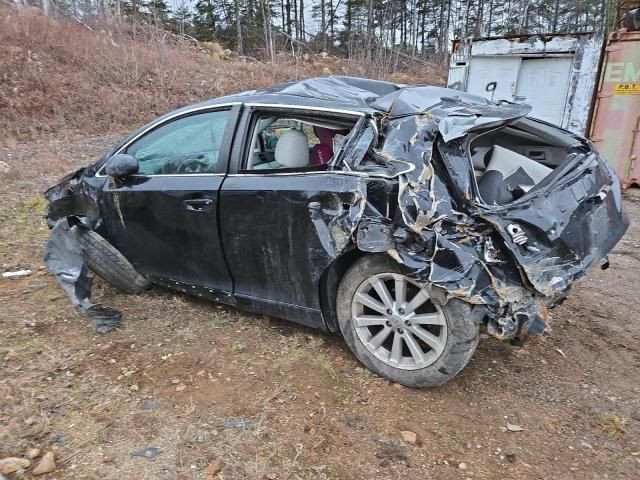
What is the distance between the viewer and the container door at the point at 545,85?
7.32 metres

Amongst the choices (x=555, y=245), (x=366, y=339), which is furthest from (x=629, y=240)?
(x=366, y=339)

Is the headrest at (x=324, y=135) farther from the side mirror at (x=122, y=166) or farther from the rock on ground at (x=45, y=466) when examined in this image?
the rock on ground at (x=45, y=466)

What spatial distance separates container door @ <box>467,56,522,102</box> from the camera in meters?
7.64

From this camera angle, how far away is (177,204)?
3180 millimetres

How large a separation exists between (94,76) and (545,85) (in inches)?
442

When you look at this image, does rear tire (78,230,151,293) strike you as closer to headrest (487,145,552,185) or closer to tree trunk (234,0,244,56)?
headrest (487,145,552,185)

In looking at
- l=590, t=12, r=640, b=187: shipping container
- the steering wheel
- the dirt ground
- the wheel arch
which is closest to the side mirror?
the steering wheel

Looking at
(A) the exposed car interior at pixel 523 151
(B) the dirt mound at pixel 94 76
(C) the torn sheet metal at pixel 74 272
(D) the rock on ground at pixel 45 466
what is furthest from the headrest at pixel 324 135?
(B) the dirt mound at pixel 94 76

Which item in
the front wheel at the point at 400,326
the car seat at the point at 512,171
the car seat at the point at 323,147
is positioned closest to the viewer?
the front wheel at the point at 400,326

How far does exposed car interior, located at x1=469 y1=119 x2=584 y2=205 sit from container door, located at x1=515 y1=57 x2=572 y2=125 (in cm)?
435

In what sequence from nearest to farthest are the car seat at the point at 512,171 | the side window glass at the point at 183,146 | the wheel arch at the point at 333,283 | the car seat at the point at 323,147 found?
A: the wheel arch at the point at 333,283, the car seat at the point at 512,171, the car seat at the point at 323,147, the side window glass at the point at 183,146

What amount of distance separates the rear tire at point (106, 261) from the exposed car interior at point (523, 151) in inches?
106

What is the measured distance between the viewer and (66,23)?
14766 millimetres

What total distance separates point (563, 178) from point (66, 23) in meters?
16.6
